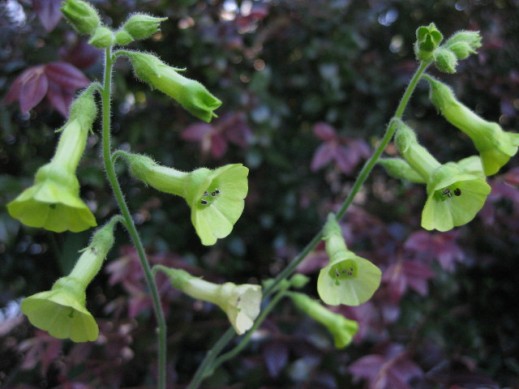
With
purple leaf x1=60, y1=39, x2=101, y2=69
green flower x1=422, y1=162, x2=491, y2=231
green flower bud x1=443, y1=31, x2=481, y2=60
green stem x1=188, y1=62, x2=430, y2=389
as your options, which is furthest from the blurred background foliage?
green flower bud x1=443, y1=31, x2=481, y2=60

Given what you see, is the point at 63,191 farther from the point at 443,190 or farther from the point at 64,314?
the point at 443,190

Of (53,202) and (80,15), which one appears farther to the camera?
(80,15)

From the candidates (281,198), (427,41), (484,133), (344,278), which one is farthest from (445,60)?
(281,198)

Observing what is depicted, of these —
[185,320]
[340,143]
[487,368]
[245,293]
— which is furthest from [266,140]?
[487,368]

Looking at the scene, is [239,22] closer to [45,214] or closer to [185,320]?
[185,320]

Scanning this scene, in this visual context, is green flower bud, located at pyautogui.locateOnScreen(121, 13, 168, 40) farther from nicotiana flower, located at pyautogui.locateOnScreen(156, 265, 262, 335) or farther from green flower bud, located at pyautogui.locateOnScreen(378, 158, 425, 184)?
green flower bud, located at pyautogui.locateOnScreen(378, 158, 425, 184)

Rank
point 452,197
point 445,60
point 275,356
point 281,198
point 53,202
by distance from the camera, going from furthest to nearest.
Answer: point 281,198 → point 275,356 → point 452,197 → point 445,60 → point 53,202

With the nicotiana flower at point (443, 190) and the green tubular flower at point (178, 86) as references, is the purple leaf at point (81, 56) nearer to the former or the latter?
the green tubular flower at point (178, 86)
